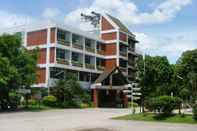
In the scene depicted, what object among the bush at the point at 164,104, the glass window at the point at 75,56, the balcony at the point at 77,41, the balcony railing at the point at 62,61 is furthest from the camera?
the glass window at the point at 75,56

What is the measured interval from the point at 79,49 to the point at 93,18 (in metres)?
12.4

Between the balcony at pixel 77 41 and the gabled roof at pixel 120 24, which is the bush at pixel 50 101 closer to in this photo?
the balcony at pixel 77 41

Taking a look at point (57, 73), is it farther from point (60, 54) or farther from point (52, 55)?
point (60, 54)

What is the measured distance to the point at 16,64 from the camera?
3800cm

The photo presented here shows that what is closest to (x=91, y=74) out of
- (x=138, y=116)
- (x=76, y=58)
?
(x=76, y=58)

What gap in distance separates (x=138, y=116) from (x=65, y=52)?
998 inches

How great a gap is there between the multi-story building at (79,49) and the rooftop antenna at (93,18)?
76.4 inches

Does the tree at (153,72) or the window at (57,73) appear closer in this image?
the window at (57,73)

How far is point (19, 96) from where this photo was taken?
4097cm

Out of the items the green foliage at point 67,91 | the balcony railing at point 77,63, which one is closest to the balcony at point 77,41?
the balcony railing at point 77,63

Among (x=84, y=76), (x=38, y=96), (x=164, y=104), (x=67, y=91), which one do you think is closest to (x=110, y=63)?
(x=84, y=76)

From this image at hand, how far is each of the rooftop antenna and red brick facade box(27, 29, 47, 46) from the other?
50.8 ft

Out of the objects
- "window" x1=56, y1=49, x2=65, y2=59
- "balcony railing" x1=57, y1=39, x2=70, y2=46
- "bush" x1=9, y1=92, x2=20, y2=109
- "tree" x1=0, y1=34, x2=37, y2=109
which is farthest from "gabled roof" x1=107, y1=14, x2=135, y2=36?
"bush" x1=9, y1=92, x2=20, y2=109

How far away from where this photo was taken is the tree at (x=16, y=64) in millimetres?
36719
